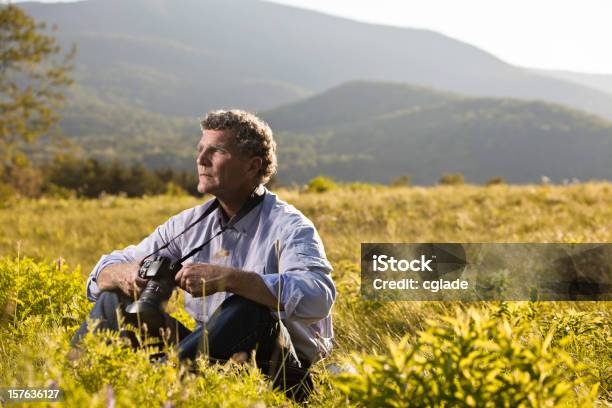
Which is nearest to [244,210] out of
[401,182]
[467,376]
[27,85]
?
[467,376]

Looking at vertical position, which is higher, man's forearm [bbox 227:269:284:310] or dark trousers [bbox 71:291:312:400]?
man's forearm [bbox 227:269:284:310]

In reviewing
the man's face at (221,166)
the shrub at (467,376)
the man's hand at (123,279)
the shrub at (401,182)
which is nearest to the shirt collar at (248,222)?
the man's face at (221,166)

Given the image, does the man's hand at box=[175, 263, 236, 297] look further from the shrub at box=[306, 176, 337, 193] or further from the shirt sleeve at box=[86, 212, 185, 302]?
the shrub at box=[306, 176, 337, 193]

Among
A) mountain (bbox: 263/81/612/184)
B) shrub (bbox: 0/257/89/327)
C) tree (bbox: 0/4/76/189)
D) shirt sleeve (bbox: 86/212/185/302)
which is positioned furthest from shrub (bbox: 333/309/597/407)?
mountain (bbox: 263/81/612/184)

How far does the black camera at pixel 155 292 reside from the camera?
3.16m

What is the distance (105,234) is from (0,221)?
10.6 feet

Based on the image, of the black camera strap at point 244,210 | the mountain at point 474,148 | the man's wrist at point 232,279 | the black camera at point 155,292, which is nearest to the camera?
the man's wrist at point 232,279

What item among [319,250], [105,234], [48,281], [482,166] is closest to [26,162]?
[105,234]

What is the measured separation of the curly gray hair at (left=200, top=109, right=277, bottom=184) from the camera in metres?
3.74

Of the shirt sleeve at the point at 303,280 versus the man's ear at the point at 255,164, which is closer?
the shirt sleeve at the point at 303,280

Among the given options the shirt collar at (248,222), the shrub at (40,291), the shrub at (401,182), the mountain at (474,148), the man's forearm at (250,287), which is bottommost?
the mountain at (474,148)

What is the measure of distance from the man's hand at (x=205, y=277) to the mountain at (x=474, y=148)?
114 meters

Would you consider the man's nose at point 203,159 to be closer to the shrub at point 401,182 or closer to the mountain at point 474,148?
the shrub at point 401,182

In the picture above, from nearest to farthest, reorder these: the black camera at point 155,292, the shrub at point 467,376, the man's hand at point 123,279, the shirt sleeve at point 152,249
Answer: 1. the shrub at point 467,376
2. the black camera at point 155,292
3. the man's hand at point 123,279
4. the shirt sleeve at point 152,249
